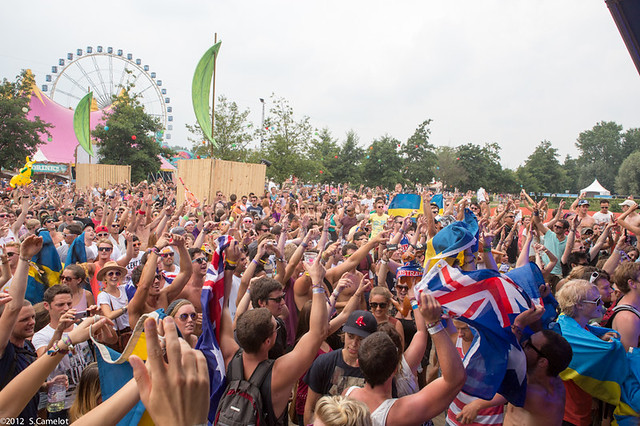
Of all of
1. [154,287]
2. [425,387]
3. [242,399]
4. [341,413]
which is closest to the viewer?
[341,413]

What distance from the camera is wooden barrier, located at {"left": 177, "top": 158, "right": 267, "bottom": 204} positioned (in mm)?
17953

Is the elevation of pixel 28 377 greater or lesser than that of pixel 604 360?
greater

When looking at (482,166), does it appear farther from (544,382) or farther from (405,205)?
(544,382)

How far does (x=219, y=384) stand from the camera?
113 inches

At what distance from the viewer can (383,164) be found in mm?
42188

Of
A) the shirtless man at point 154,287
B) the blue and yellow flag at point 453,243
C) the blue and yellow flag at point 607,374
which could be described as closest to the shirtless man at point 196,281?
the shirtless man at point 154,287

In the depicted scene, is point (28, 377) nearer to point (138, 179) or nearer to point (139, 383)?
point (139, 383)

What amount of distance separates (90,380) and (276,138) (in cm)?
2705

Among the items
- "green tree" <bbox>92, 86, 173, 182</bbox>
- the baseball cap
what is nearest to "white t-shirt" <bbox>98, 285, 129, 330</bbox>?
the baseball cap

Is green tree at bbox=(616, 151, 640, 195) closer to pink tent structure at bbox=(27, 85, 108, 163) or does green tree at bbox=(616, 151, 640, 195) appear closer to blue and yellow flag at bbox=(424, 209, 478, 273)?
blue and yellow flag at bbox=(424, 209, 478, 273)

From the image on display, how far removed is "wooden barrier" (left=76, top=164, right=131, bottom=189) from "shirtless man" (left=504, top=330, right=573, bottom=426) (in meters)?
29.8

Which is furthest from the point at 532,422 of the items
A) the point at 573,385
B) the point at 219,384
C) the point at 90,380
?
the point at 90,380

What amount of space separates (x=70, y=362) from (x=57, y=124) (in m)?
54.6

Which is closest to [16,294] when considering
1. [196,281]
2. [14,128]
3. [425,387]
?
[196,281]
